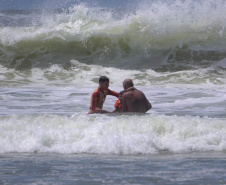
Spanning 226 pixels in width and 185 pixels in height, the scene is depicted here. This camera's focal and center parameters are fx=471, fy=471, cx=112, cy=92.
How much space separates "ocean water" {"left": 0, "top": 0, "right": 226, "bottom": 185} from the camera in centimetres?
444

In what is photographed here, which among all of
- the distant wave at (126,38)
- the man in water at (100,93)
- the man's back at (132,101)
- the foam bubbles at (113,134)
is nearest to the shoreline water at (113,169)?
the foam bubbles at (113,134)

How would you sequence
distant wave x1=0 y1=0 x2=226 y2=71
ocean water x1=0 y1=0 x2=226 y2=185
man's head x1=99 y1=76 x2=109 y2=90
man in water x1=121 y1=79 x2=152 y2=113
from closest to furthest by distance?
ocean water x1=0 y1=0 x2=226 y2=185, man in water x1=121 y1=79 x2=152 y2=113, man's head x1=99 y1=76 x2=109 y2=90, distant wave x1=0 y1=0 x2=226 y2=71

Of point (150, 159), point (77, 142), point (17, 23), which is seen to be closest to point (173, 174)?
point (150, 159)

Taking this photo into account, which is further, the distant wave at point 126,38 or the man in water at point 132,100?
the distant wave at point 126,38

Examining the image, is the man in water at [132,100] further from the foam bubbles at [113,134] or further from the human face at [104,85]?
the foam bubbles at [113,134]

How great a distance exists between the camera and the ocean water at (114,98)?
4441 millimetres

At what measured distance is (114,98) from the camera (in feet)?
31.9

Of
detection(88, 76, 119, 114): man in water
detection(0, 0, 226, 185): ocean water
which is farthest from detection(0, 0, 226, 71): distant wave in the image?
detection(88, 76, 119, 114): man in water

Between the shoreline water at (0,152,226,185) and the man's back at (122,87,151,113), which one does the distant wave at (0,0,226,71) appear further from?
the shoreline water at (0,152,226,185)

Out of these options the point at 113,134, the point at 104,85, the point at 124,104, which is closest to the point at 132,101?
the point at 124,104

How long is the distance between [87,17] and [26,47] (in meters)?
2.71

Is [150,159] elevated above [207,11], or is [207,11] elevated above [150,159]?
[207,11]

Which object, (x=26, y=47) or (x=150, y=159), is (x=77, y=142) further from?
(x=26, y=47)

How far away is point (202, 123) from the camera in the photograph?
19.9 feet
